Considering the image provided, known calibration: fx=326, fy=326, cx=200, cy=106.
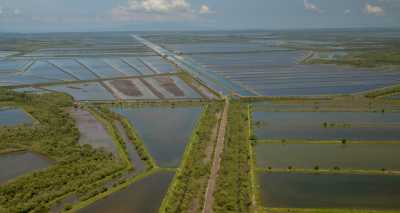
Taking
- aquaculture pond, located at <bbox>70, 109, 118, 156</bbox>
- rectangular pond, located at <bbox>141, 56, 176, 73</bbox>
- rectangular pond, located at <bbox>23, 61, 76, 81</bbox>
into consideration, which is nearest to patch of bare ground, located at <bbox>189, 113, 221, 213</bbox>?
aquaculture pond, located at <bbox>70, 109, 118, 156</bbox>

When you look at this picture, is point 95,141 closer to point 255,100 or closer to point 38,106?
point 38,106

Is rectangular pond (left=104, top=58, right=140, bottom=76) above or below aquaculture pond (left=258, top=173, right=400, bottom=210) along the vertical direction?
above

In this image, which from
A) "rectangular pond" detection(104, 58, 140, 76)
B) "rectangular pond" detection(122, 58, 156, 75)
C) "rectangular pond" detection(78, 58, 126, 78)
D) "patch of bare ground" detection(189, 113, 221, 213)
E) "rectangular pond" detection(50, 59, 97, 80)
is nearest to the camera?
"patch of bare ground" detection(189, 113, 221, 213)

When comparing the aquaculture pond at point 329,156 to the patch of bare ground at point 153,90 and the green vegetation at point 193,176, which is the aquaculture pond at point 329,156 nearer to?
the green vegetation at point 193,176

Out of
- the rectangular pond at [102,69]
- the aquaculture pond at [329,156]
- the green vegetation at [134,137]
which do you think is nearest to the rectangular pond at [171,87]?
A: the rectangular pond at [102,69]

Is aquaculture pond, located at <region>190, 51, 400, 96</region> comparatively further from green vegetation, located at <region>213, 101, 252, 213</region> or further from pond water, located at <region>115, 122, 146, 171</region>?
pond water, located at <region>115, 122, 146, 171</region>

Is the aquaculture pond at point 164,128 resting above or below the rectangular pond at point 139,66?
below

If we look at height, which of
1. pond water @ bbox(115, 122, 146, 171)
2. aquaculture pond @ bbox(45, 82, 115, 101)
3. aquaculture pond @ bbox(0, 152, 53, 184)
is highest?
aquaculture pond @ bbox(45, 82, 115, 101)

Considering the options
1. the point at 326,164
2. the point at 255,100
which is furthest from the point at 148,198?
the point at 255,100

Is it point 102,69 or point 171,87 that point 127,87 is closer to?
point 171,87
